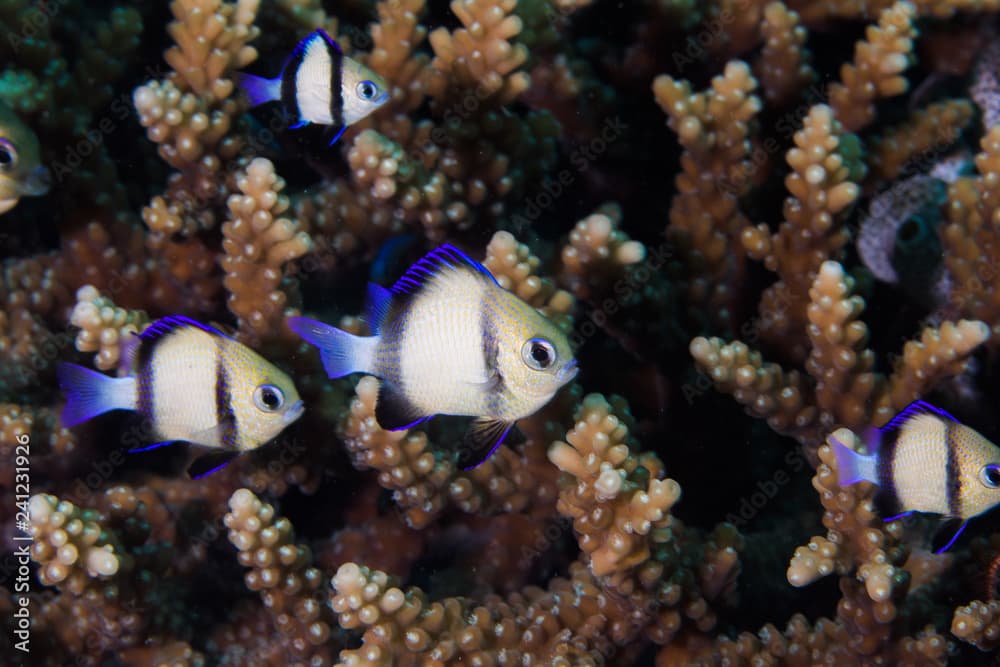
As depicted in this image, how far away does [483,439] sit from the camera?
Result: 1924mm

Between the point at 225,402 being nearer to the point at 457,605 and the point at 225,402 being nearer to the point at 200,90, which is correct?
the point at 457,605

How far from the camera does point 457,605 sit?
2449mm

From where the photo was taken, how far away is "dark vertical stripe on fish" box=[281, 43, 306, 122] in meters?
2.73

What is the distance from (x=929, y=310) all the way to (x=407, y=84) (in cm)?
252

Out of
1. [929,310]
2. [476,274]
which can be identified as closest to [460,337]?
[476,274]

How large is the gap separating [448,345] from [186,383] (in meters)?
0.85

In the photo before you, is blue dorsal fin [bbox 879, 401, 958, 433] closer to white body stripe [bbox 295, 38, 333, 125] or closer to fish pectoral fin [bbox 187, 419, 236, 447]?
fish pectoral fin [bbox 187, 419, 236, 447]

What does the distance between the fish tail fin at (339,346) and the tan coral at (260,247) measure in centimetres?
71

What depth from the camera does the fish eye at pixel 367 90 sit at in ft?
8.89

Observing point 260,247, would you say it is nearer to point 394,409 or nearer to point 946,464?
point 394,409

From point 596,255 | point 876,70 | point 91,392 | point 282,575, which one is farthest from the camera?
point 876,70

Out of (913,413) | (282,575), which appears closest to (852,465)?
(913,413)

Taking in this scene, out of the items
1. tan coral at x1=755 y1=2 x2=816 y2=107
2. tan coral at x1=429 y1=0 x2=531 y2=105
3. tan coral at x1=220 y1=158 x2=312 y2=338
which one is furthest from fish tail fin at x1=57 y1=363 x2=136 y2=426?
tan coral at x1=755 y1=2 x2=816 y2=107

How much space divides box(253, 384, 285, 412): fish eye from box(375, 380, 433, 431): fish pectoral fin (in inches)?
15.3
